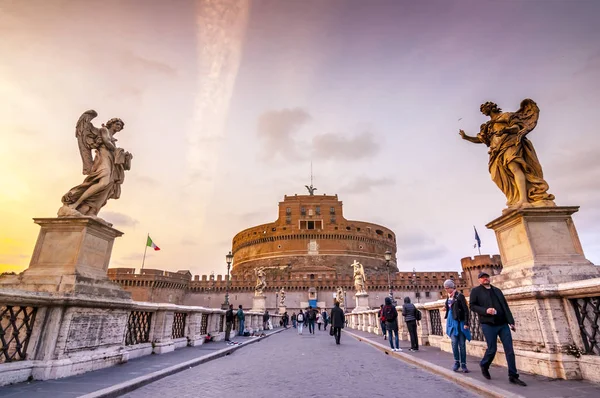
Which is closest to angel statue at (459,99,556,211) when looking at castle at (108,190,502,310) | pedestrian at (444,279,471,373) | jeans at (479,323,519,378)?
pedestrian at (444,279,471,373)

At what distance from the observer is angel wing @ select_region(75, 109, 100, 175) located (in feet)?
21.2

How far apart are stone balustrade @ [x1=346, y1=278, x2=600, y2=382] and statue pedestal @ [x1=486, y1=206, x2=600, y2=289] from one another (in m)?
0.28

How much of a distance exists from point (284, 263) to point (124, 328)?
191ft

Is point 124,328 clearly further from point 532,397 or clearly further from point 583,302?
point 583,302

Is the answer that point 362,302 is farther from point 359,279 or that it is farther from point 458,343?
point 458,343

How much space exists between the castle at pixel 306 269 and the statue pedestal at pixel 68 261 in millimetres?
37735

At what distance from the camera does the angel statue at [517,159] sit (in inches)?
222

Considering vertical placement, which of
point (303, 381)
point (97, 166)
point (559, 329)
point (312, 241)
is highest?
point (312, 241)

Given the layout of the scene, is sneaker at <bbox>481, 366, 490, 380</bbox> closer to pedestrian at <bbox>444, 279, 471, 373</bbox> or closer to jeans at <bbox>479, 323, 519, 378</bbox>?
jeans at <bbox>479, 323, 519, 378</bbox>

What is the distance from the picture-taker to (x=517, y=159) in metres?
5.73

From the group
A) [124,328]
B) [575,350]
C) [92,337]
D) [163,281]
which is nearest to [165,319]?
[124,328]

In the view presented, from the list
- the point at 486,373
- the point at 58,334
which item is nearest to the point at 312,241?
the point at 486,373

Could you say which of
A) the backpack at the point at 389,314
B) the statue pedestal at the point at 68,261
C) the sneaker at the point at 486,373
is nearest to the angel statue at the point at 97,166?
the statue pedestal at the point at 68,261

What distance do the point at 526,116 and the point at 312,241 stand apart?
60.7 m
